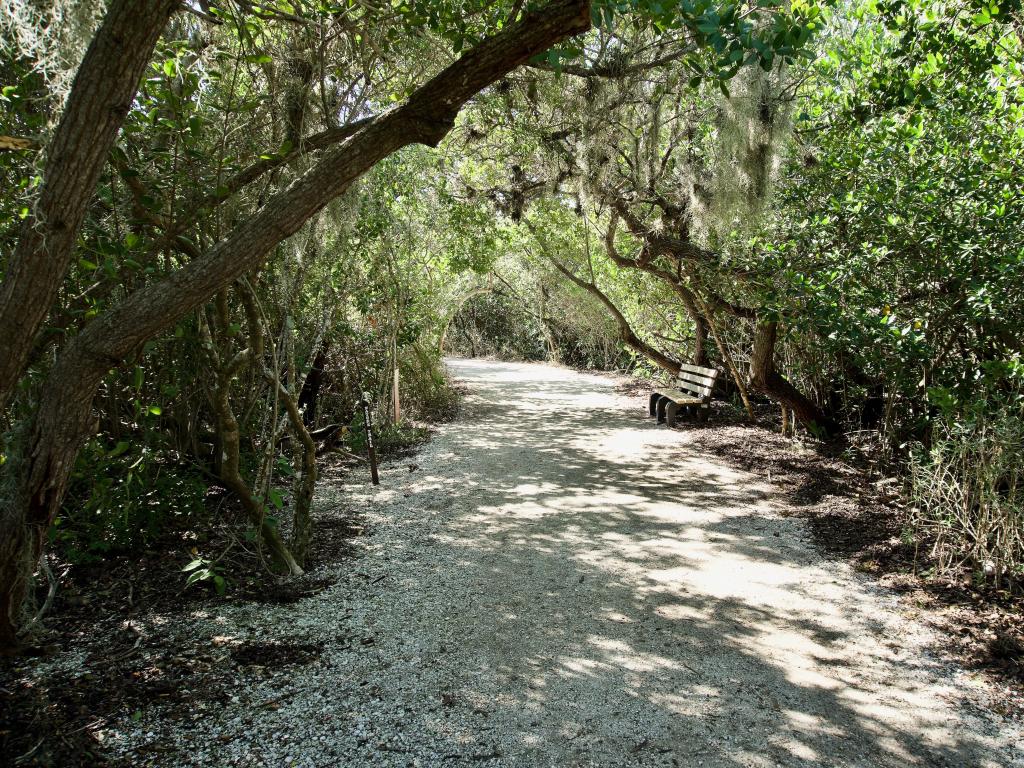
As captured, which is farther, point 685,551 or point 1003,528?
point 685,551

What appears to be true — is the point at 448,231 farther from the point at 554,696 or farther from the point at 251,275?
the point at 554,696

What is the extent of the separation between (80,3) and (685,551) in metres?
4.39

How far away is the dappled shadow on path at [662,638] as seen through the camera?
2.55 metres

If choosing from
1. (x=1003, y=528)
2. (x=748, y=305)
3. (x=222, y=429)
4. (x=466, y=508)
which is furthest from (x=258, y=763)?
(x=748, y=305)

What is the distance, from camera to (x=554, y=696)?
2848 mm

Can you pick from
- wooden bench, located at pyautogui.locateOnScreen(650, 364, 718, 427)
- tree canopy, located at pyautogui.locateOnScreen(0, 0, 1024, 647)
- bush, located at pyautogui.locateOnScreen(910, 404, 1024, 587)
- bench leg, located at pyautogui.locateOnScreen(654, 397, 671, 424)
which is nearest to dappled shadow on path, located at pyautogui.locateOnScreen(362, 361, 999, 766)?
bush, located at pyautogui.locateOnScreen(910, 404, 1024, 587)

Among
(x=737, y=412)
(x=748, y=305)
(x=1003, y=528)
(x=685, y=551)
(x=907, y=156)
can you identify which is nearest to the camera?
(x=1003, y=528)

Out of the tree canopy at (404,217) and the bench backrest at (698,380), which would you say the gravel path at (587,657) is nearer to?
the tree canopy at (404,217)

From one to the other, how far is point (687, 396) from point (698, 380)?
0.33 meters

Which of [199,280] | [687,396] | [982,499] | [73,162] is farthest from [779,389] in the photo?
[73,162]

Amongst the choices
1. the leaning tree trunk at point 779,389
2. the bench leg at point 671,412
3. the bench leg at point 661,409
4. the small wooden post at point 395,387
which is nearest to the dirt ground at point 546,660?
the leaning tree trunk at point 779,389

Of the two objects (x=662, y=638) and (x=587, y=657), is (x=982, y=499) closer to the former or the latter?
(x=662, y=638)

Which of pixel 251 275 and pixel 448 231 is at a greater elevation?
pixel 448 231

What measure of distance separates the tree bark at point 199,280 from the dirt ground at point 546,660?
0.82m
